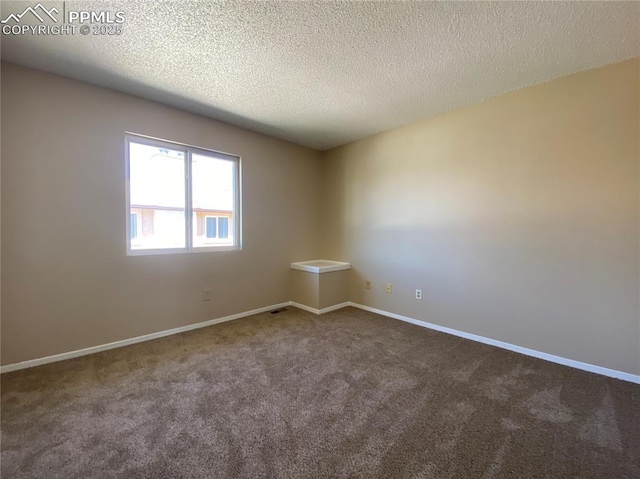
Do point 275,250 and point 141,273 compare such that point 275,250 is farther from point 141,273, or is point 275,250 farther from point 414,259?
point 414,259

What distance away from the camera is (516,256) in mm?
2510

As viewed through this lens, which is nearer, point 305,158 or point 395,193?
point 395,193

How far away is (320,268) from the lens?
3.60 metres

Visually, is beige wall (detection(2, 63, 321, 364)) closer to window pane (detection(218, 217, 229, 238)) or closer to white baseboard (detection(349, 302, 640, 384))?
window pane (detection(218, 217, 229, 238))

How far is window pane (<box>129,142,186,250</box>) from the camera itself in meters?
2.69

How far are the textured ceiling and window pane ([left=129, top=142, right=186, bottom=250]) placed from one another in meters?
0.57

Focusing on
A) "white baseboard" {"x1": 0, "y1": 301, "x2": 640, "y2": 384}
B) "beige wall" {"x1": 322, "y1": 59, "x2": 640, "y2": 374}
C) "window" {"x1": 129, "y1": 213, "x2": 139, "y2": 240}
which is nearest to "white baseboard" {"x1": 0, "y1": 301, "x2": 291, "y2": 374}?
"white baseboard" {"x1": 0, "y1": 301, "x2": 640, "y2": 384}

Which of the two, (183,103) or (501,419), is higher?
(183,103)

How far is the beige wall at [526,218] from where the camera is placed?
2.05 meters

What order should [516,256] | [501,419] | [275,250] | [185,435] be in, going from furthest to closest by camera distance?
[275,250]
[516,256]
[501,419]
[185,435]

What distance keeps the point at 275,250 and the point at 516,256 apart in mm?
2807

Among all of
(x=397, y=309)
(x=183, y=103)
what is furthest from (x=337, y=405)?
(x=183, y=103)

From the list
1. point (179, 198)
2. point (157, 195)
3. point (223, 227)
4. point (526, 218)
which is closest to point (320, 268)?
point (223, 227)

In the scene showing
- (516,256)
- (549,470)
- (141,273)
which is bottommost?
(549,470)
